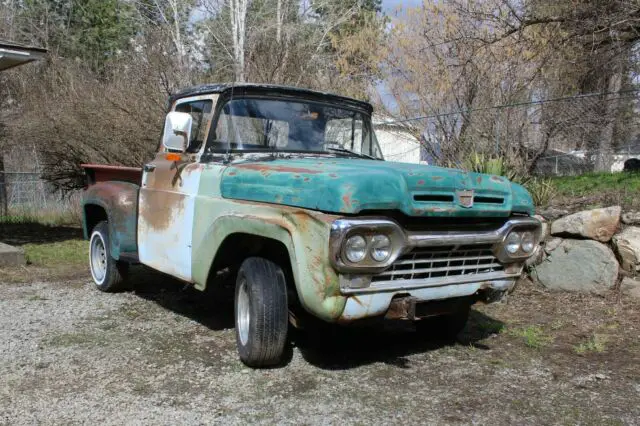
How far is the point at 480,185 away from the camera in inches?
163

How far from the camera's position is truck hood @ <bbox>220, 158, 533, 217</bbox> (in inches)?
141

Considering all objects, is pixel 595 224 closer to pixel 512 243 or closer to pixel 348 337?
pixel 512 243

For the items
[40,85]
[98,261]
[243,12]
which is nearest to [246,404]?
[98,261]

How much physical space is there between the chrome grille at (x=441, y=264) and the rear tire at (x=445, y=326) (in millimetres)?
727

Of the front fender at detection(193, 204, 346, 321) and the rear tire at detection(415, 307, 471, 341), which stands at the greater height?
the front fender at detection(193, 204, 346, 321)

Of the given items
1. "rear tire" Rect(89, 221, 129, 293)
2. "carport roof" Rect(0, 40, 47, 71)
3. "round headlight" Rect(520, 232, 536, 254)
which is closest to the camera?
"round headlight" Rect(520, 232, 536, 254)

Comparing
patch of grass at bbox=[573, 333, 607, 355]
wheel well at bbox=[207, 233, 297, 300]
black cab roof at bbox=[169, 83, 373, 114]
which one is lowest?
patch of grass at bbox=[573, 333, 607, 355]

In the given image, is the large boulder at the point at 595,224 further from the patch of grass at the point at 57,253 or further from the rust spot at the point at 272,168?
the patch of grass at the point at 57,253

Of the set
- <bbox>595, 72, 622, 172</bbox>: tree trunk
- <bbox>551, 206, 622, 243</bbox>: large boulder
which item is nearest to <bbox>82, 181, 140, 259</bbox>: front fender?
<bbox>551, 206, 622, 243</bbox>: large boulder

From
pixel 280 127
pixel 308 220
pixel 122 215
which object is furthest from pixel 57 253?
pixel 308 220

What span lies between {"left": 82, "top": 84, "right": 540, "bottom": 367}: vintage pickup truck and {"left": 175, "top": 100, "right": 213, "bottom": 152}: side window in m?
0.02

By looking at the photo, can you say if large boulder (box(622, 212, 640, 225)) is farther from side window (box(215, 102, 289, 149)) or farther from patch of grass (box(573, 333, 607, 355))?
side window (box(215, 102, 289, 149))

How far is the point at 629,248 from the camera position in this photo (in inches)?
249

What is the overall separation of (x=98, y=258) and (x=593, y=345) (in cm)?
521
